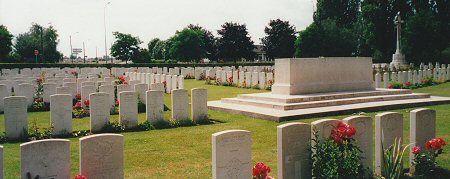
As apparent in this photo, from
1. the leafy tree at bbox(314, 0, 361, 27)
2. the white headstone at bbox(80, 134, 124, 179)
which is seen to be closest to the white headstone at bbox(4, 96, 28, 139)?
the white headstone at bbox(80, 134, 124, 179)

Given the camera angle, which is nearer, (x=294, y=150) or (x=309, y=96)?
(x=294, y=150)

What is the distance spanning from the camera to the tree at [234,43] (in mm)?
63312

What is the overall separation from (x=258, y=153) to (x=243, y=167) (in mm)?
2440

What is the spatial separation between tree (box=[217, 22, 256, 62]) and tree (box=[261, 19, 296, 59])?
2742 mm

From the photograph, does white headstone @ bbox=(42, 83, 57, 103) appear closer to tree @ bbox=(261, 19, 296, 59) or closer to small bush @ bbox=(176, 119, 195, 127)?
small bush @ bbox=(176, 119, 195, 127)

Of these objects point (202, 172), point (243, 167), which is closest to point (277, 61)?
point (202, 172)

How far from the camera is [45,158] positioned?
468cm

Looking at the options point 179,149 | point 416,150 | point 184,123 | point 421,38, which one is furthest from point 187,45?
point 416,150

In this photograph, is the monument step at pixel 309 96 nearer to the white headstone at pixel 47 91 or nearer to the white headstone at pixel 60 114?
the white headstone at pixel 60 114

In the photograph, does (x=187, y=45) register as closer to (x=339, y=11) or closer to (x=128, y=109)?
(x=339, y=11)

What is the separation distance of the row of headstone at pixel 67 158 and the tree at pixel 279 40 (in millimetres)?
58840

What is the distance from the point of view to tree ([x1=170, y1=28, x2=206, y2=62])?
61.2m

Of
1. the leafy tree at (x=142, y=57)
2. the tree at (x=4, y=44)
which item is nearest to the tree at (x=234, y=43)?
the leafy tree at (x=142, y=57)

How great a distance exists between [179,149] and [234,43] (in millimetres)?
55597
